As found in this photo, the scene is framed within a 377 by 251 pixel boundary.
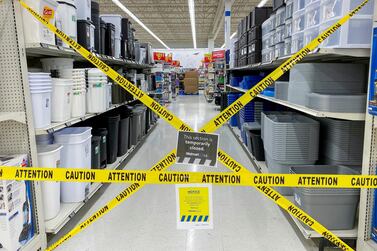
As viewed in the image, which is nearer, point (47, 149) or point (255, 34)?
point (47, 149)

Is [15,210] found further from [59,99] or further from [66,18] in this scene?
[66,18]

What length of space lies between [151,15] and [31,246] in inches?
671

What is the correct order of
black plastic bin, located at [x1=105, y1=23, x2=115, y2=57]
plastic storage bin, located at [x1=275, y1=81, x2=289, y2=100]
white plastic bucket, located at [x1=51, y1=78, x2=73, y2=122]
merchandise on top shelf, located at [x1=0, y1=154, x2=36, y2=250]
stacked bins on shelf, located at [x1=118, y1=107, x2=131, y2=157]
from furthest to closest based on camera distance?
stacked bins on shelf, located at [x1=118, y1=107, x2=131, y2=157] → black plastic bin, located at [x1=105, y1=23, x2=115, y2=57] → plastic storage bin, located at [x1=275, y1=81, x2=289, y2=100] → white plastic bucket, located at [x1=51, y1=78, x2=73, y2=122] → merchandise on top shelf, located at [x1=0, y1=154, x2=36, y2=250]

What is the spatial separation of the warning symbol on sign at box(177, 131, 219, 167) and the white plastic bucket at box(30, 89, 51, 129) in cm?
121

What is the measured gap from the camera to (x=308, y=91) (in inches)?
108

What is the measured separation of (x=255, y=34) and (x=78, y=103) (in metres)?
3.51

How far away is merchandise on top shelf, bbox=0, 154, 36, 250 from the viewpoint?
201 centimetres

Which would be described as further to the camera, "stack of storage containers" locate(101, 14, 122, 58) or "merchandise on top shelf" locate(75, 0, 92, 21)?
"stack of storage containers" locate(101, 14, 122, 58)

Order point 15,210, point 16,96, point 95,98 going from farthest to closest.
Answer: point 95,98 → point 16,96 → point 15,210

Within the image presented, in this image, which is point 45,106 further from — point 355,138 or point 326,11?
point 355,138

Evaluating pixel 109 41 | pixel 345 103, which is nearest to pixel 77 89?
pixel 109 41

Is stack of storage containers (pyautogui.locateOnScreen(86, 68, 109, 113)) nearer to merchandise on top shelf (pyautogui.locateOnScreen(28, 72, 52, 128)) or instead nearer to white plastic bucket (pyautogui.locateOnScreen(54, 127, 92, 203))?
white plastic bucket (pyautogui.locateOnScreen(54, 127, 92, 203))

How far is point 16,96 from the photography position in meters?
2.24

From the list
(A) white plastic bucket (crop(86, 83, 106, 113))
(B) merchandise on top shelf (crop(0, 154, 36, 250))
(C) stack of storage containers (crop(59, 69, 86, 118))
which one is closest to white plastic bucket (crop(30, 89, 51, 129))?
(B) merchandise on top shelf (crop(0, 154, 36, 250))
